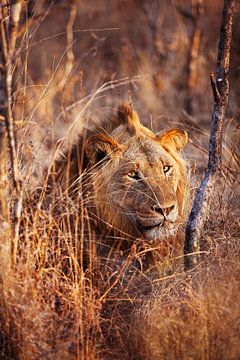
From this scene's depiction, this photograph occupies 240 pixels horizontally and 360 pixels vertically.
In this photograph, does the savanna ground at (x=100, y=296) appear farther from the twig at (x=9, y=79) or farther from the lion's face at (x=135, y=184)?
the lion's face at (x=135, y=184)

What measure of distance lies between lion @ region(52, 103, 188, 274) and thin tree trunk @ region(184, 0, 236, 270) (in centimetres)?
13

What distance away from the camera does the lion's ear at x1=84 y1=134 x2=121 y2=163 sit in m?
4.55

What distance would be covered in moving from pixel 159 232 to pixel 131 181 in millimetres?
430

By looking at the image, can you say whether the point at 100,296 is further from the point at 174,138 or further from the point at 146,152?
the point at 174,138

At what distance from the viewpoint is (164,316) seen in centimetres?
369

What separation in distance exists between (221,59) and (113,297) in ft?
5.70

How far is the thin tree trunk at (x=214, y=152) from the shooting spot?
14.1 feet

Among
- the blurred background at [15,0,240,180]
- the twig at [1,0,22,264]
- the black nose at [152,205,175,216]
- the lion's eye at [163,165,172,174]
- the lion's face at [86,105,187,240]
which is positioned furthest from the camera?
the blurred background at [15,0,240,180]

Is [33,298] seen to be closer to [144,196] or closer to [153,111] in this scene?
[144,196]

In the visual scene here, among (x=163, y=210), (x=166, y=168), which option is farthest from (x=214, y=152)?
(x=163, y=210)

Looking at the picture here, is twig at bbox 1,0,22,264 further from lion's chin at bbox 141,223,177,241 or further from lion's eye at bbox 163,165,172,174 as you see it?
lion's eye at bbox 163,165,172,174

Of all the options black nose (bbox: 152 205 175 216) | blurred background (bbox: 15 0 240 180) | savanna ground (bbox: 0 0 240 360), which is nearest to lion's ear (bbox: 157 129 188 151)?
savanna ground (bbox: 0 0 240 360)

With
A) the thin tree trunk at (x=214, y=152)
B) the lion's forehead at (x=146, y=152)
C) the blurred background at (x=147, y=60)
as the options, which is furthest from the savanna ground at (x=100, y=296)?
the blurred background at (x=147, y=60)

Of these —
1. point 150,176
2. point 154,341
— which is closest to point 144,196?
point 150,176
